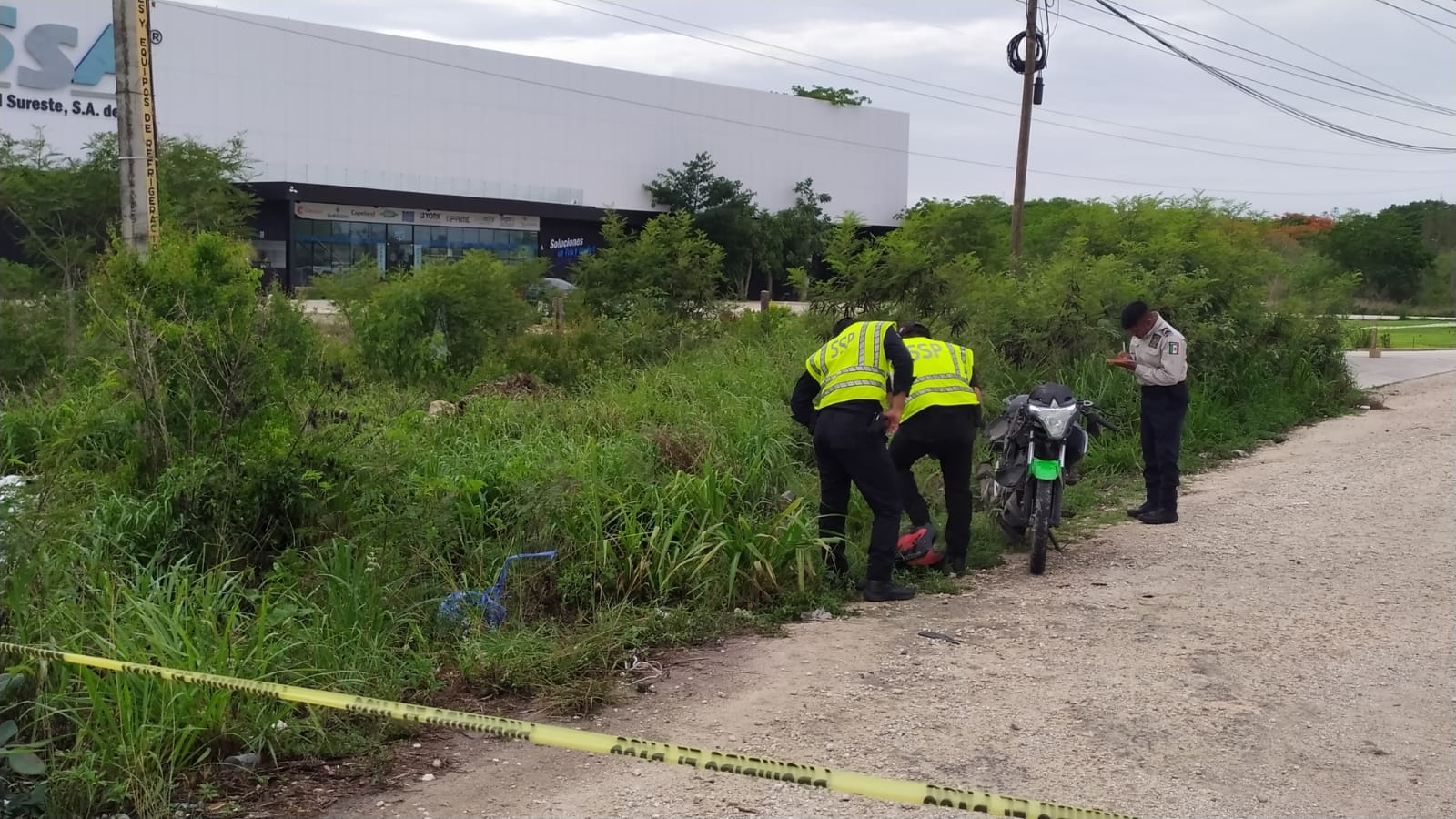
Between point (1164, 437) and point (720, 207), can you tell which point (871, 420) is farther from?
point (720, 207)

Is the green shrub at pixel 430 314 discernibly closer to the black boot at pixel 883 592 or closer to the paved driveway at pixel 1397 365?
the black boot at pixel 883 592

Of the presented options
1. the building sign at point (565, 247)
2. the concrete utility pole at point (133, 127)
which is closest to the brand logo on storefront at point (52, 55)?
the building sign at point (565, 247)

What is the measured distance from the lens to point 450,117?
5100cm

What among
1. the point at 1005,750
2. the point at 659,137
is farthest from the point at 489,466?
the point at 659,137

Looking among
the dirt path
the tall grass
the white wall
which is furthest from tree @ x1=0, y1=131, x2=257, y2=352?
the white wall

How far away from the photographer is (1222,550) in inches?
305

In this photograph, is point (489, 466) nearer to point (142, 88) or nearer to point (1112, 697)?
point (1112, 697)

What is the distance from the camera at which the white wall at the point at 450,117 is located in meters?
43.3

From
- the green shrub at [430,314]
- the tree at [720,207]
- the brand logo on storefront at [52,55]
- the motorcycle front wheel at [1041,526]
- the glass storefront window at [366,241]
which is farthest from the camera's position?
the tree at [720,207]

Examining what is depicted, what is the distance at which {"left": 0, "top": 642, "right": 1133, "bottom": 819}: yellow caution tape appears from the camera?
3088 millimetres

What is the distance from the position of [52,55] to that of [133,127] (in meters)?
36.9

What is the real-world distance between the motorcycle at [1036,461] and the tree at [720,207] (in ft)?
151

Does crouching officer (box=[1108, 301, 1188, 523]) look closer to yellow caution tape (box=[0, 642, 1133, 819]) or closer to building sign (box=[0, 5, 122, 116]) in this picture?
yellow caution tape (box=[0, 642, 1133, 819])

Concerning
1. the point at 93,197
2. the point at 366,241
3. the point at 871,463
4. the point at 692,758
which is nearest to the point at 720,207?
the point at 366,241
